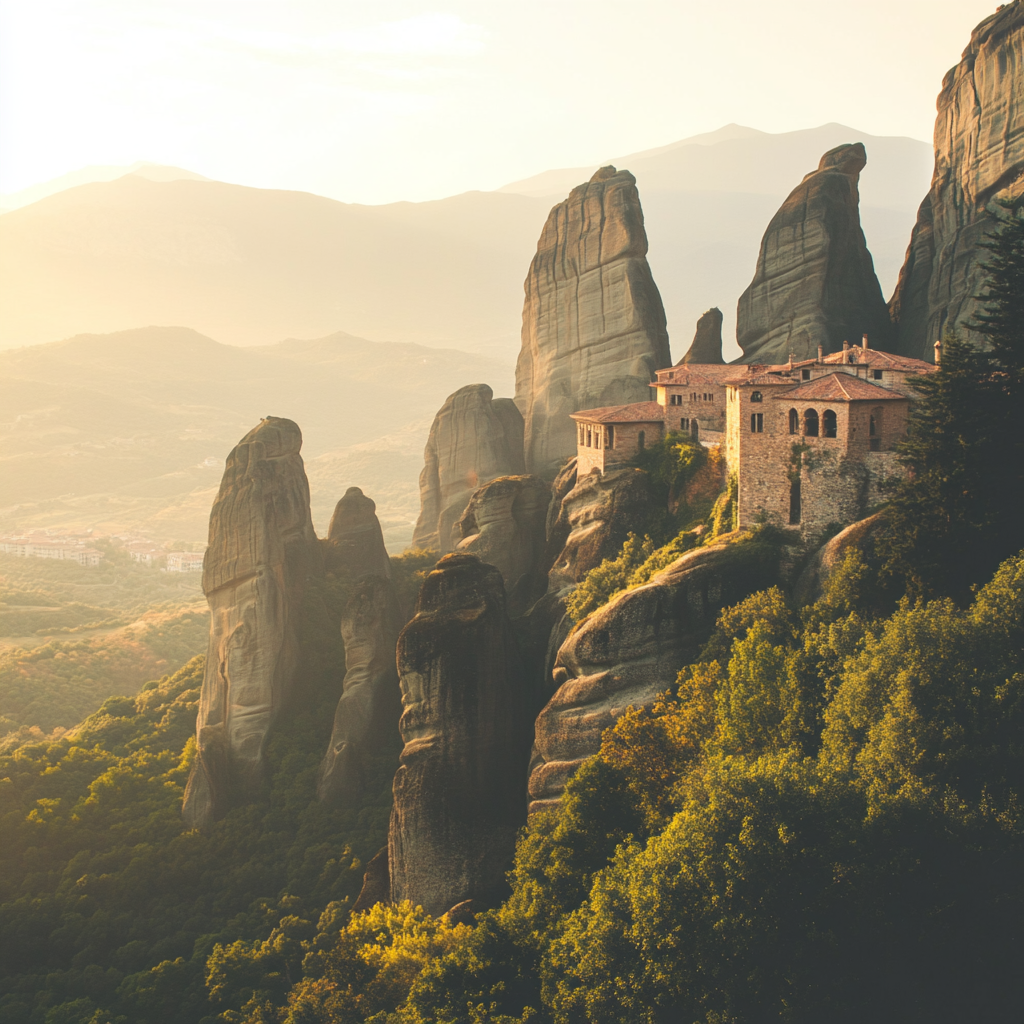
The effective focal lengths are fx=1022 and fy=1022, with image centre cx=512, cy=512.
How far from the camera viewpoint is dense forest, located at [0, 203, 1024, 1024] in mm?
23562

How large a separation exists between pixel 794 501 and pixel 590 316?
34694mm

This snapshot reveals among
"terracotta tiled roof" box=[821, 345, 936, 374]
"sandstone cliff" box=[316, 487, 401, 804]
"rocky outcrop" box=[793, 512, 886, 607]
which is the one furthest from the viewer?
"sandstone cliff" box=[316, 487, 401, 804]

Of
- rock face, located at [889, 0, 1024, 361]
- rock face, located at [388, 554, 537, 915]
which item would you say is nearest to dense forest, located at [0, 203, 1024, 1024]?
Result: rock face, located at [388, 554, 537, 915]

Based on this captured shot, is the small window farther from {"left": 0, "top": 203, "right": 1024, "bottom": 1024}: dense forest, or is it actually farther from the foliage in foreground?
the foliage in foreground

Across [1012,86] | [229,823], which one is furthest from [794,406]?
[229,823]

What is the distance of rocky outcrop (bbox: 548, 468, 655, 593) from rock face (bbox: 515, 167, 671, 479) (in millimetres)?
16704

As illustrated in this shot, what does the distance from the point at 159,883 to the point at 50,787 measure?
10.5 meters

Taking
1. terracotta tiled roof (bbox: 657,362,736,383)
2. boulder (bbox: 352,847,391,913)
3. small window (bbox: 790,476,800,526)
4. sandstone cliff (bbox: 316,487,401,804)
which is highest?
terracotta tiled roof (bbox: 657,362,736,383)

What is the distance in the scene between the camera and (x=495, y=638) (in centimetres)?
4094

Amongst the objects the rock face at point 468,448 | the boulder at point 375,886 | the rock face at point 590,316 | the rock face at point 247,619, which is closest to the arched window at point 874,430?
the boulder at point 375,886

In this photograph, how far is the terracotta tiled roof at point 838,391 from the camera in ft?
121

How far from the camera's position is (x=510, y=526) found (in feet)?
192

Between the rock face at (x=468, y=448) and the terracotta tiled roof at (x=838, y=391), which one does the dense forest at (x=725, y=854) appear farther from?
the rock face at (x=468, y=448)

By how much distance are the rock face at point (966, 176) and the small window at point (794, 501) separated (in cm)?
→ 1602
